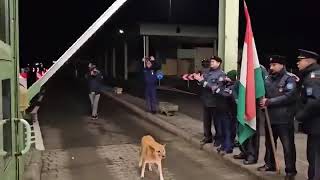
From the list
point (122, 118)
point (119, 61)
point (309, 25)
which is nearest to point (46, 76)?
point (122, 118)

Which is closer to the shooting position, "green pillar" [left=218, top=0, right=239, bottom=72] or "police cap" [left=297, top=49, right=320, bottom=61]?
"police cap" [left=297, top=49, right=320, bottom=61]

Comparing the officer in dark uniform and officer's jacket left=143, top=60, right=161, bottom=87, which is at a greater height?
officer's jacket left=143, top=60, right=161, bottom=87

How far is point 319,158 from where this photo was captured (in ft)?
18.9

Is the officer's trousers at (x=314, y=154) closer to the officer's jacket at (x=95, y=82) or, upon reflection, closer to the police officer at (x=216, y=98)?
the police officer at (x=216, y=98)

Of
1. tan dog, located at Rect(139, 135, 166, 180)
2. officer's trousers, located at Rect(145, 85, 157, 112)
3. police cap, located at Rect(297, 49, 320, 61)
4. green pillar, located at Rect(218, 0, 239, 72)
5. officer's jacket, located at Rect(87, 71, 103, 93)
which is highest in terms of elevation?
green pillar, located at Rect(218, 0, 239, 72)

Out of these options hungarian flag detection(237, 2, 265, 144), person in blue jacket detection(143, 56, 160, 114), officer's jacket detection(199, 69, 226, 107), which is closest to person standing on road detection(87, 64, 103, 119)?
person in blue jacket detection(143, 56, 160, 114)

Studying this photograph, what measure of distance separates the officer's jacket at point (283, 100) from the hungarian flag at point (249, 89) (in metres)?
0.62

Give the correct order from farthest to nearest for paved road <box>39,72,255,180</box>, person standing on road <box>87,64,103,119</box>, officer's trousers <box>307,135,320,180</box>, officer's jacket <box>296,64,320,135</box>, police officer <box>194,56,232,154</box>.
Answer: person standing on road <box>87,64,103,119</box>, police officer <box>194,56,232,154</box>, paved road <box>39,72,255,180</box>, officer's trousers <box>307,135,320,180</box>, officer's jacket <box>296,64,320,135</box>

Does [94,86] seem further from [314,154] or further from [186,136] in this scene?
[314,154]

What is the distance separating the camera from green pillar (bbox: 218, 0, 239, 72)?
1002 cm

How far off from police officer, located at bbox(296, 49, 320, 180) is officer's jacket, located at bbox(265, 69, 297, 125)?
2.19 ft

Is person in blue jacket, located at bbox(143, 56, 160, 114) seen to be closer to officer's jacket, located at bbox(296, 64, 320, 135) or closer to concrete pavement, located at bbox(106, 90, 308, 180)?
concrete pavement, located at bbox(106, 90, 308, 180)

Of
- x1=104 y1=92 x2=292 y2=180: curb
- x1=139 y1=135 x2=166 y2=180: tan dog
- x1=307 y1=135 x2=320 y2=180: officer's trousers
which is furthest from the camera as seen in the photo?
x1=104 y1=92 x2=292 y2=180: curb

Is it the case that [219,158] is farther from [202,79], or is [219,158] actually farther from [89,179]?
[89,179]
